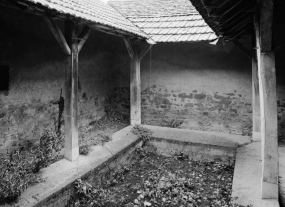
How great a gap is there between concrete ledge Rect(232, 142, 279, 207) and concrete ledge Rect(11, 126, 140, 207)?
2.75 m

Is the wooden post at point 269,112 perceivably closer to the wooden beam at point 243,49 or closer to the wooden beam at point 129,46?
the wooden beam at point 243,49

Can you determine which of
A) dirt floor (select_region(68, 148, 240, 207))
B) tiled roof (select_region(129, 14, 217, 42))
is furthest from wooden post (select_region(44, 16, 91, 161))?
tiled roof (select_region(129, 14, 217, 42))

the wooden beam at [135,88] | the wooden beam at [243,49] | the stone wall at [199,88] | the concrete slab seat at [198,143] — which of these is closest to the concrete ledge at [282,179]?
the concrete slab seat at [198,143]

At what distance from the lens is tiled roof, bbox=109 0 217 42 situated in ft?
25.2

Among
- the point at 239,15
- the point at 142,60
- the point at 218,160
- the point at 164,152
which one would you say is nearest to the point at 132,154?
the point at 164,152

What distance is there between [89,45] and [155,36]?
2156 mm

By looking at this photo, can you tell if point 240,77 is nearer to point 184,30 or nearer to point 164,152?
point 184,30

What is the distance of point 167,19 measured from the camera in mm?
9039

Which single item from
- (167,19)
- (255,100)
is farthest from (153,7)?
(255,100)

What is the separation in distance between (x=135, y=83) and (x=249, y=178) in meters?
4.81

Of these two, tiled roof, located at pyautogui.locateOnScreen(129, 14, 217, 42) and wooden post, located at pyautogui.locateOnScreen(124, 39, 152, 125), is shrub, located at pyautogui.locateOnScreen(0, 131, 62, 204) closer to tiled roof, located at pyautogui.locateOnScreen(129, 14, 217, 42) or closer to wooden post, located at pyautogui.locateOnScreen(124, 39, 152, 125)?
wooden post, located at pyautogui.locateOnScreen(124, 39, 152, 125)

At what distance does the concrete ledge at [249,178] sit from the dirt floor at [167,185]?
1.08 ft

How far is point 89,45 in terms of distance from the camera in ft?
27.2

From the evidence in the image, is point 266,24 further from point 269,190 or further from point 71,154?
point 71,154
